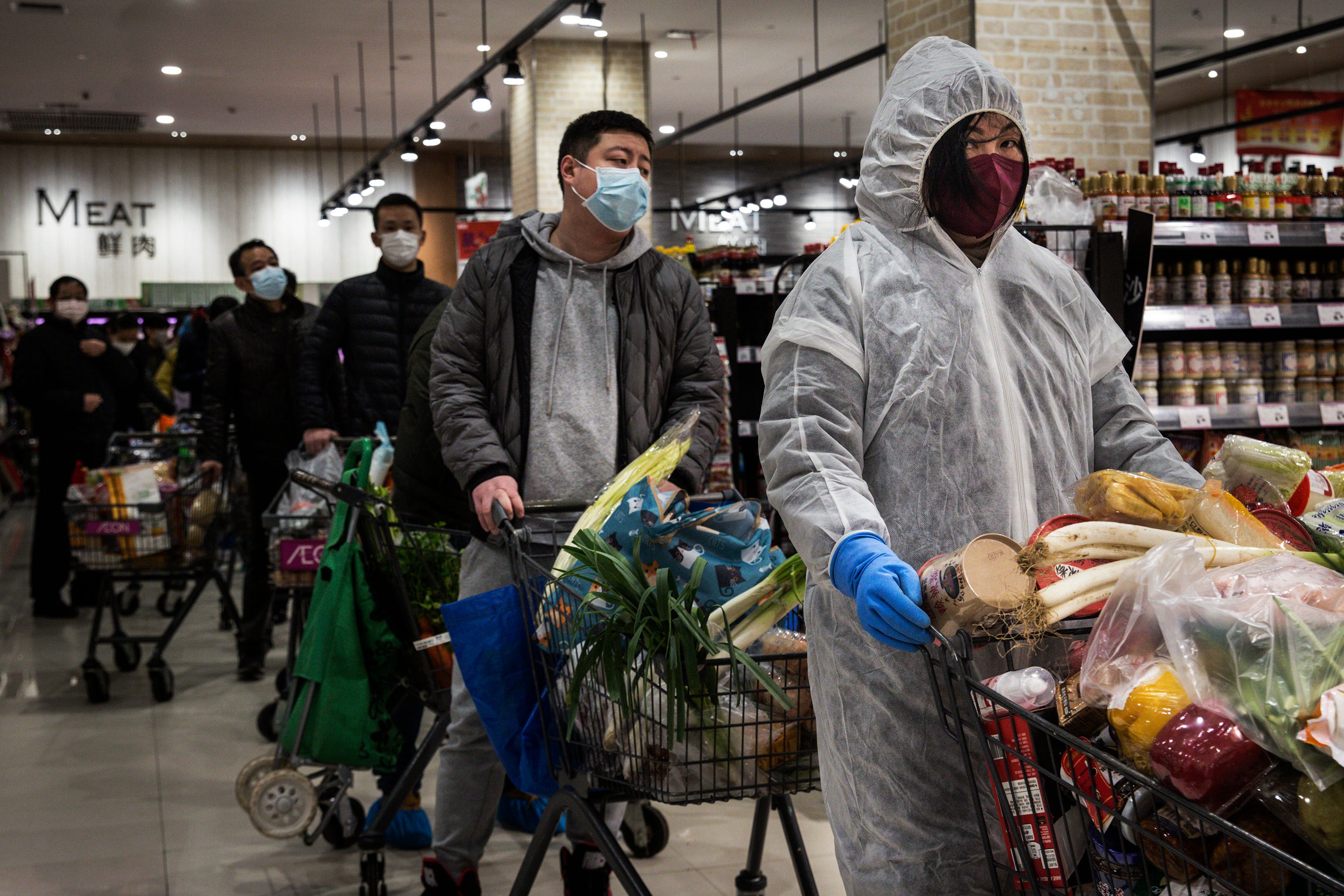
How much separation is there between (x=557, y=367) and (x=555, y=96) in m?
9.73

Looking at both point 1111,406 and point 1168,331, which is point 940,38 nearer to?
point 1111,406

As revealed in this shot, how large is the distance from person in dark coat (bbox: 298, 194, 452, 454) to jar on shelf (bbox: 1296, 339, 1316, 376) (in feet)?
11.5

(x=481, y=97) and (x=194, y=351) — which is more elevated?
(x=481, y=97)

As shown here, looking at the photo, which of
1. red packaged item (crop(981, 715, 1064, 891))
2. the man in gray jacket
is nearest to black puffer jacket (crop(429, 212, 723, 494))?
the man in gray jacket

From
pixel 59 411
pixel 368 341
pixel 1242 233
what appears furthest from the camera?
pixel 59 411

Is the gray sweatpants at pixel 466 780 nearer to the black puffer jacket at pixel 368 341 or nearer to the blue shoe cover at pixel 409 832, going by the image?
the blue shoe cover at pixel 409 832

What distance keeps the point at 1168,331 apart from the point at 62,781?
4612mm

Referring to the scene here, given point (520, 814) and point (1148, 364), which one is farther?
point (1148, 364)

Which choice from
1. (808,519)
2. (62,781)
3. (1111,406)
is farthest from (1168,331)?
(62,781)

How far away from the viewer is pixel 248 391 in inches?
210

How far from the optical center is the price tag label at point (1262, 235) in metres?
4.78

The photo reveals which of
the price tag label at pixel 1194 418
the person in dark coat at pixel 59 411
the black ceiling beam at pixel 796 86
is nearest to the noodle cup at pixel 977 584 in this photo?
the price tag label at pixel 1194 418

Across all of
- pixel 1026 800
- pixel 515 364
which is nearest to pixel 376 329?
pixel 515 364

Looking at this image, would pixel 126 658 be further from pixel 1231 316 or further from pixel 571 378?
pixel 1231 316
